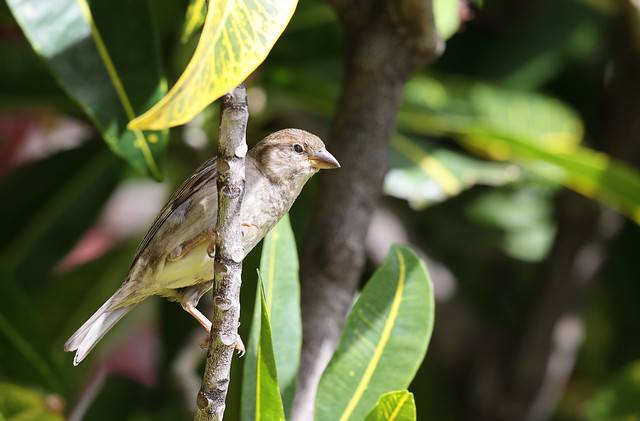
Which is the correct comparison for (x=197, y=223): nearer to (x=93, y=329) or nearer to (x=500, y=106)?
(x=93, y=329)

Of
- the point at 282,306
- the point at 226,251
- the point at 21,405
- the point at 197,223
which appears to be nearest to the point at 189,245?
the point at 197,223

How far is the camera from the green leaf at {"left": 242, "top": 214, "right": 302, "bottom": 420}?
58.6 inches

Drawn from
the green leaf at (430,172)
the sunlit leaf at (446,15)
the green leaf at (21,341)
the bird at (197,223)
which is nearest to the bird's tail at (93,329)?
the bird at (197,223)

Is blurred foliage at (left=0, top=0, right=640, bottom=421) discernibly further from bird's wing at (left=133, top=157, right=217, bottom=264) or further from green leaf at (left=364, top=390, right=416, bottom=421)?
green leaf at (left=364, top=390, right=416, bottom=421)

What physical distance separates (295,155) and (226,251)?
0.49 meters

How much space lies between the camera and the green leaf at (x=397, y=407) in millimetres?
1275

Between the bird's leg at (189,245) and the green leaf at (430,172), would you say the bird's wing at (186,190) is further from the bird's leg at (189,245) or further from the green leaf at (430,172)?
the green leaf at (430,172)

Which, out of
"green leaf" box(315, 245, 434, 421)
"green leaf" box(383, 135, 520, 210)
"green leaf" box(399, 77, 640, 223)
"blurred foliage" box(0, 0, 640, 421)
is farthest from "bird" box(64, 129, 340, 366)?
"green leaf" box(399, 77, 640, 223)

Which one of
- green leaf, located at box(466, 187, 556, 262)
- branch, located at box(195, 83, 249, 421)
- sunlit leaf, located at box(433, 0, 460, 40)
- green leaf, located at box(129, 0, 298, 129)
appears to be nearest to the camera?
green leaf, located at box(129, 0, 298, 129)

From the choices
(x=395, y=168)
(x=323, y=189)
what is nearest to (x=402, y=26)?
(x=323, y=189)

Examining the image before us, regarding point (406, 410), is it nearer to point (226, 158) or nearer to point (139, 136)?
point (226, 158)

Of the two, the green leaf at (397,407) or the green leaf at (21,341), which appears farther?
the green leaf at (21,341)

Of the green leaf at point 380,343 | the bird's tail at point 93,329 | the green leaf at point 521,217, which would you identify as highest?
the bird's tail at point 93,329

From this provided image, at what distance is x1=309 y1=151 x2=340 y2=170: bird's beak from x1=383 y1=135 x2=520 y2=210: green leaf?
650 millimetres
